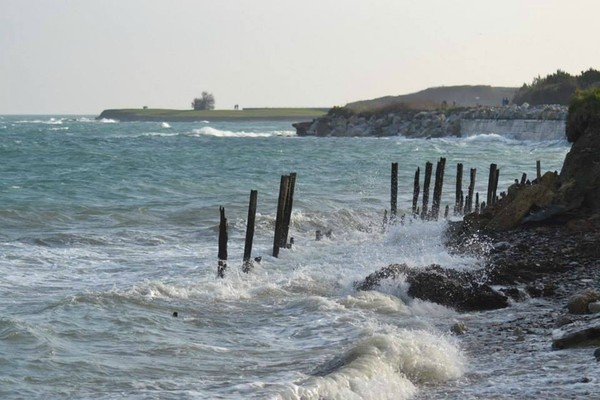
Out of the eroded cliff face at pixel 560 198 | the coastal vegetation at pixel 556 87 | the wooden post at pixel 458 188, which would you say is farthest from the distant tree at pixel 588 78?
the eroded cliff face at pixel 560 198

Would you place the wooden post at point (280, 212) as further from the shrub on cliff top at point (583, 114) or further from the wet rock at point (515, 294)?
the shrub on cliff top at point (583, 114)

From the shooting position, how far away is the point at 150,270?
2097 centimetres

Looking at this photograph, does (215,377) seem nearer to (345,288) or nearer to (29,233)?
(345,288)

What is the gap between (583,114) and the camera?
87.1 feet

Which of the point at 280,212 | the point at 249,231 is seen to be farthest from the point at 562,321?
the point at 280,212

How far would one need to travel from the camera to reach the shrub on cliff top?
26188mm

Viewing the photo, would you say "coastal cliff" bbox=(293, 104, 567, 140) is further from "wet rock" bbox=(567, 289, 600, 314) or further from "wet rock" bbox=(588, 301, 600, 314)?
"wet rock" bbox=(588, 301, 600, 314)

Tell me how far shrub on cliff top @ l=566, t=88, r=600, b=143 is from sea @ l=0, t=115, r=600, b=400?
4224 millimetres

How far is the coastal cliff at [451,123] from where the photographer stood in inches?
3201

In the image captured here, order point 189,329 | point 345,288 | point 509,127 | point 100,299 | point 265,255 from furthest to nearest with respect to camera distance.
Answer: point 509,127, point 265,255, point 345,288, point 100,299, point 189,329

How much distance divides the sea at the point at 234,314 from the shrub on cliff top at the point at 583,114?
13.9ft

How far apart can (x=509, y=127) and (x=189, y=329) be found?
75.4 meters

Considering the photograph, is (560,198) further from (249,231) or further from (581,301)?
(581,301)

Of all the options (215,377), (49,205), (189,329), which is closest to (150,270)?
(189,329)
